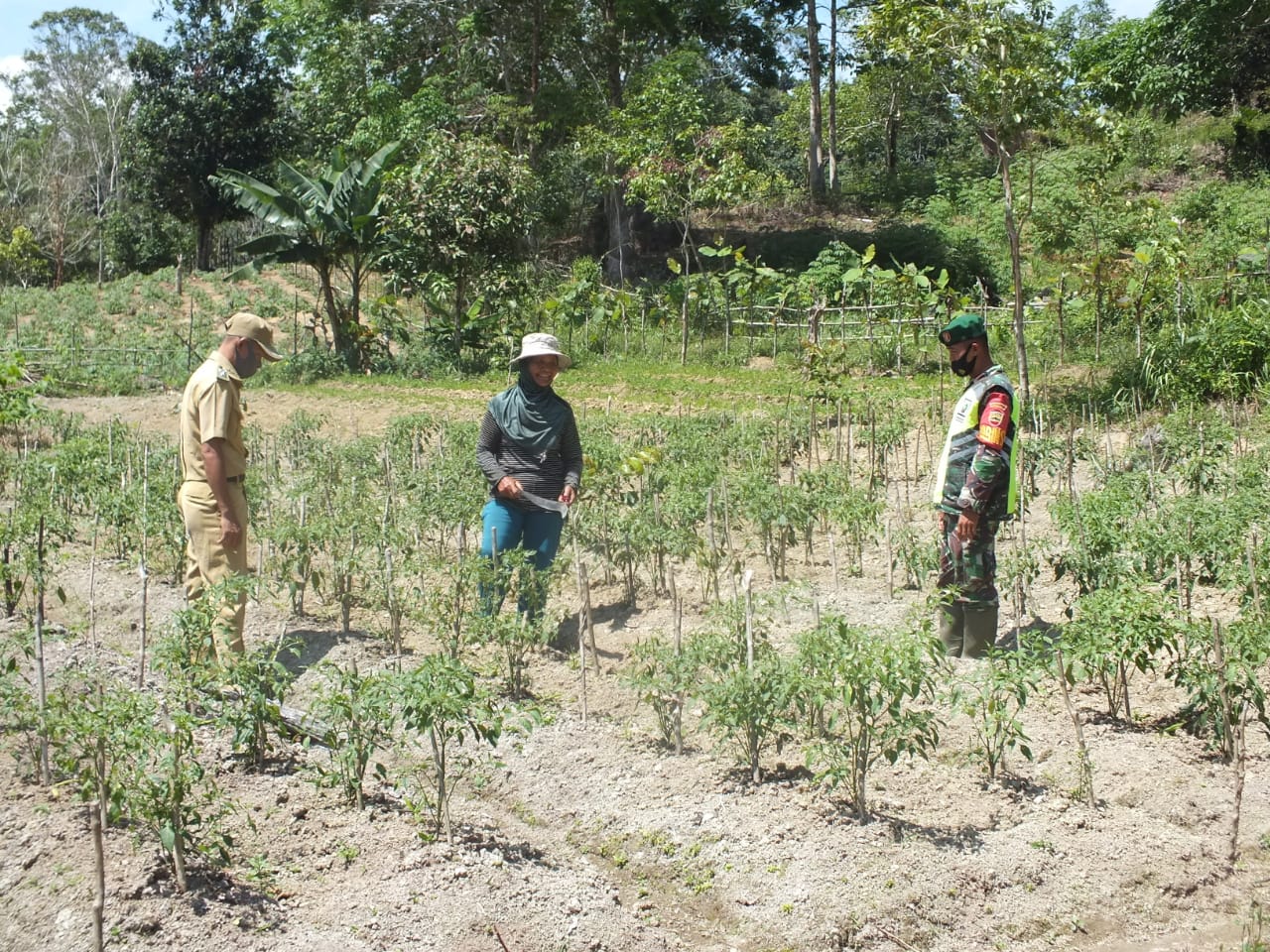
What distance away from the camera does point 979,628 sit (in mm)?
5559

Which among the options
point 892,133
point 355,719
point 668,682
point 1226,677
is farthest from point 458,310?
point 892,133

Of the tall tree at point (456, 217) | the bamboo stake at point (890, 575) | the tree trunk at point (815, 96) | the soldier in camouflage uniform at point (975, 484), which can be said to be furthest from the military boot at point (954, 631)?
the tree trunk at point (815, 96)

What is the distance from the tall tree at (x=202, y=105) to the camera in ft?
95.1

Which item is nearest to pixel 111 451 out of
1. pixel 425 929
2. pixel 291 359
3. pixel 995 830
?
pixel 425 929

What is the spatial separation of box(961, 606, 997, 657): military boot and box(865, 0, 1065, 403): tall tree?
14.0 ft

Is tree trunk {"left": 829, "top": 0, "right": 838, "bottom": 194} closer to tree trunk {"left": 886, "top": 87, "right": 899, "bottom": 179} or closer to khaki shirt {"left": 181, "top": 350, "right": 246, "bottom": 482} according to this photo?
tree trunk {"left": 886, "top": 87, "right": 899, "bottom": 179}

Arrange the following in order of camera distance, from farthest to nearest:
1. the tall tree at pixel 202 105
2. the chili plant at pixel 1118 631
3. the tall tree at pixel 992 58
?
the tall tree at pixel 202 105
the tall tree at pixel 992 58
the chili plant at pixel 1118 631

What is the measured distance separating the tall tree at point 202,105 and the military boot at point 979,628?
26560 mm

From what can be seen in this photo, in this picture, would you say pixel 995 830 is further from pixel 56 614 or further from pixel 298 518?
pixel 56 614

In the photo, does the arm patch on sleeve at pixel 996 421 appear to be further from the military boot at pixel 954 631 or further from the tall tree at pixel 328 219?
the tall tree at pixel 328 219

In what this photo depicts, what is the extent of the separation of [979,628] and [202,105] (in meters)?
27.7

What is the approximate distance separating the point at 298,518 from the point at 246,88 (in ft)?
83.4

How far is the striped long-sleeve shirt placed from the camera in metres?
6.04

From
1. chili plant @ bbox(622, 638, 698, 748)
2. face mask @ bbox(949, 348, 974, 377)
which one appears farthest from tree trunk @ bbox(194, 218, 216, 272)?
chili plant @ bbox(622, 638, 698, 748)
